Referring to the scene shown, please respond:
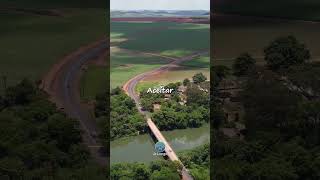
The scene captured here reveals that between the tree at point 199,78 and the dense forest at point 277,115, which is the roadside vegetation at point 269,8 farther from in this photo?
the tree at point 199,78

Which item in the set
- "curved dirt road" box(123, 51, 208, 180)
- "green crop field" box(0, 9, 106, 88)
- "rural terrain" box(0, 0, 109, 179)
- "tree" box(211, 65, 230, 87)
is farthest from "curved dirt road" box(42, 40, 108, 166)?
"tree" box(211, 65, 230, 87)

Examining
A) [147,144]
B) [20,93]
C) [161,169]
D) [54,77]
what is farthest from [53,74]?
[161,169]

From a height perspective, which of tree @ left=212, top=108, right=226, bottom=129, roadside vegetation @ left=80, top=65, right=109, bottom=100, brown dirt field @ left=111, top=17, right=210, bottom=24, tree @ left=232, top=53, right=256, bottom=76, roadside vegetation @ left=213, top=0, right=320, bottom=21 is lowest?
tree @ left=212, top=108, right=226, bottom=129

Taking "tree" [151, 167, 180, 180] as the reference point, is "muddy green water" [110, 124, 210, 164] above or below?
above

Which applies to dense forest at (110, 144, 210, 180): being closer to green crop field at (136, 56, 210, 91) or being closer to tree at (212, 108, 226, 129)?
tree at (212, 108, 226, 129)

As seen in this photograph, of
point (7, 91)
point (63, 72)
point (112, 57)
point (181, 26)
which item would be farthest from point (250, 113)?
point (7, 91)

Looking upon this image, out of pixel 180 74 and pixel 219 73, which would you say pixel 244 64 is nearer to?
pixel 219 73

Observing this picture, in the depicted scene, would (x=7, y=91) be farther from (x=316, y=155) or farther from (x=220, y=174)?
(x=316, y=155)

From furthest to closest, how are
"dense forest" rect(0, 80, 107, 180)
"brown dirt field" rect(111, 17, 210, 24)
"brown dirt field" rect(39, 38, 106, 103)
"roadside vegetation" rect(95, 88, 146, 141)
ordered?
"brown dirt field" rect(39, 38, 106, 103)
"roadside vegetation" rect(95, 88, 146, 141)
"brown dirt field" rect(111, 17, 210, 24)
"dense forest" rect(0, 80, 107, 180)

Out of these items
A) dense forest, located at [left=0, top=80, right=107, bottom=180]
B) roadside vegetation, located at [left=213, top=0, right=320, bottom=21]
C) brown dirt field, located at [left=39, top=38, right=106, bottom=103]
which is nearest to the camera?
dense forest, located at [left=0, top=80, right=107, bottom=180]
